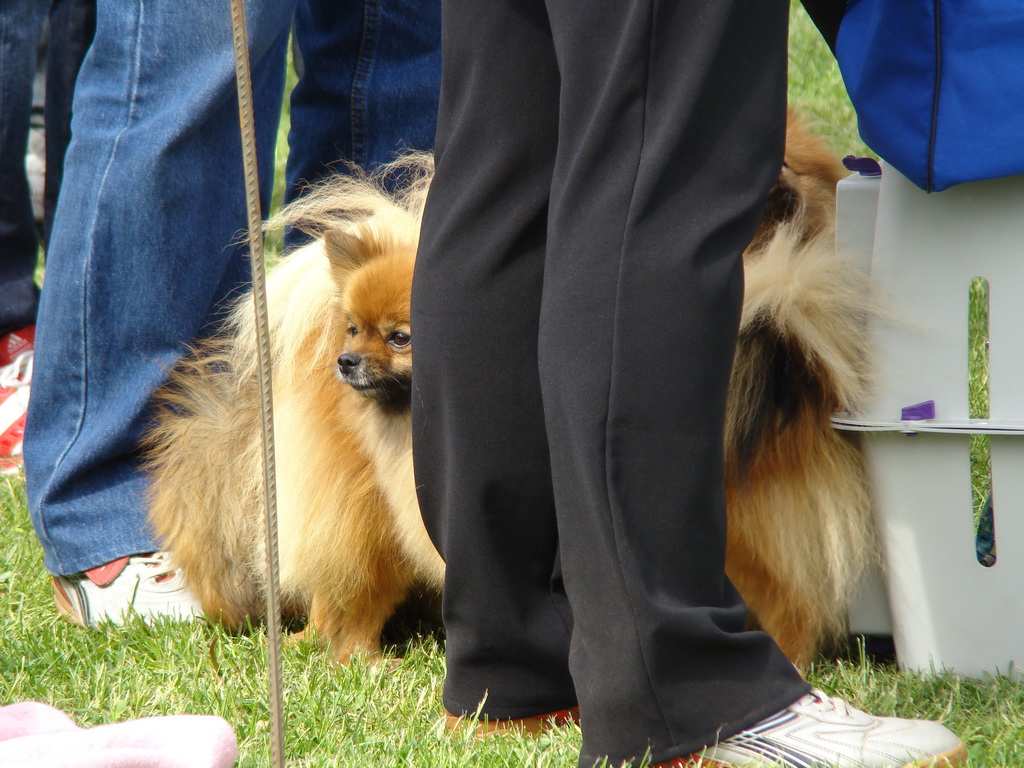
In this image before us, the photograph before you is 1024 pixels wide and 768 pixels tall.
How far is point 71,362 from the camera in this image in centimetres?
204

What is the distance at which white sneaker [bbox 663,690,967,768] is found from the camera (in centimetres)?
122

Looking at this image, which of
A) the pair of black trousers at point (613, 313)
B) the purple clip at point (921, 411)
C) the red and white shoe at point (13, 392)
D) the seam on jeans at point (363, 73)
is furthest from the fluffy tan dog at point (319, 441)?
the red and white shoe at point (13, 392)

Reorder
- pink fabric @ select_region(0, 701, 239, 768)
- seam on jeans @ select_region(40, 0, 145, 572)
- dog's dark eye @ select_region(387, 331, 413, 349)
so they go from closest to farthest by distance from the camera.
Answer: pink fabric @ select_region(0, 701, 239, 768) < dog's dark eye @ select_region(387, 331, 413, 349) < seam on jeans @ select_region(40, 0, 145, 572)

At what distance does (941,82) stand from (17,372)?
8.79 ft

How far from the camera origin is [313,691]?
1735 mm

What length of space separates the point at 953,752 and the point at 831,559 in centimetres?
40

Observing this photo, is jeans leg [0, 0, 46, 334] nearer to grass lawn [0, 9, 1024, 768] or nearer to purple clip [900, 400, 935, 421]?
grass lawn [0, 9, 1024, 768]

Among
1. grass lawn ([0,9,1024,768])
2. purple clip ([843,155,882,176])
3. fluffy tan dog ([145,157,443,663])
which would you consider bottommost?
grass lawn ([0,9,1024,768])

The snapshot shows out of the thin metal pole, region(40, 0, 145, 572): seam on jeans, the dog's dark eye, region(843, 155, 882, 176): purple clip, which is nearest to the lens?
the thin metal pole

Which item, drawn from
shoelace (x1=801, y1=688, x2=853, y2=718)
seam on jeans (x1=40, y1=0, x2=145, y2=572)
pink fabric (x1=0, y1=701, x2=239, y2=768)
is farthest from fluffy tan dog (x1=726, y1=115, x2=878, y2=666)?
seam on jeans (x1=40, y1=0, x2=145, y2=572)

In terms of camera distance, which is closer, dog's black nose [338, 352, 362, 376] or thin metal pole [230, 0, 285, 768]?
thin metal pole [230, 0, 285, 768]

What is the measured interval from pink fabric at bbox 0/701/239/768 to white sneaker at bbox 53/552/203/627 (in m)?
0.66

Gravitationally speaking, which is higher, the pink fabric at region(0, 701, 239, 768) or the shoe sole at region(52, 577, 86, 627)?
the pink fabric at region(0, 701, 239, 768)

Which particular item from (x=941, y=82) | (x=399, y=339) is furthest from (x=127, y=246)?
(x=941, y=82)
